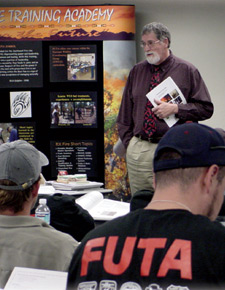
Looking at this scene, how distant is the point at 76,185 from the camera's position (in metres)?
3.48

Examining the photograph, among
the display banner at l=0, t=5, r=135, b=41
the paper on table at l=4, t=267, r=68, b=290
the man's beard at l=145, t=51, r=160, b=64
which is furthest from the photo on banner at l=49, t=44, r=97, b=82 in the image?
the paper on table at l=4, t=267, r=68, b=290

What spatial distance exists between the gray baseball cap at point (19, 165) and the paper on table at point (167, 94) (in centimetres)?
189

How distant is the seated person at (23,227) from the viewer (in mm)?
1645

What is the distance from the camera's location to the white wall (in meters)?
5.22

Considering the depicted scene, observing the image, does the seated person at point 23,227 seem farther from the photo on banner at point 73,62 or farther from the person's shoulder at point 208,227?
the photo on banner at point 73,62

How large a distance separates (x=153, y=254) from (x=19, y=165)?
91cm

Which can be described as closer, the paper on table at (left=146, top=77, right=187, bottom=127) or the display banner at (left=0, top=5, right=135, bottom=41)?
the paper on table at (left=146, top=77, right=187, bottom=127)

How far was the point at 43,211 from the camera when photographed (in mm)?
2307

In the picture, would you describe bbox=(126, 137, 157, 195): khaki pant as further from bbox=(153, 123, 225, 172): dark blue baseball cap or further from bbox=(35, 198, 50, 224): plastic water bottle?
bbox=(153, 123, 225, 172): dark blue baseball cap

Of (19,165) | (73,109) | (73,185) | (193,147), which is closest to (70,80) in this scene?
(73,109)

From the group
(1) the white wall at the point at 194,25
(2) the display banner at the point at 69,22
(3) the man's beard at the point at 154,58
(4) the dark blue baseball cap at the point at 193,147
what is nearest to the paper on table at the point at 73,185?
(3) the man's beard at the point at 154,58

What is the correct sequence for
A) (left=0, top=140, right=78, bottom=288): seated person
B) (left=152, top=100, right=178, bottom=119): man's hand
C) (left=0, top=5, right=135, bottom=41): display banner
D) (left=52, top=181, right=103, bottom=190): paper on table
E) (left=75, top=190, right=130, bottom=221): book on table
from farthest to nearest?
(left=0, top=5, right=135, bottom=41): display banner, (left=152, top=100, right=178, bottom=119): man's hand, (left=52, top=181, right=103, bottom=190): paper on table, (left=75, top=190, right=130, bottom=221): book on table, (left=0, top=140, right=78, bottom=288): seated person

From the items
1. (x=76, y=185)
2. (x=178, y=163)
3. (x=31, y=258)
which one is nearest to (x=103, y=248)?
(x=178, y=163)

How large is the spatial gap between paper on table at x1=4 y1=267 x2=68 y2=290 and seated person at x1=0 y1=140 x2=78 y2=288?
0.50ft
